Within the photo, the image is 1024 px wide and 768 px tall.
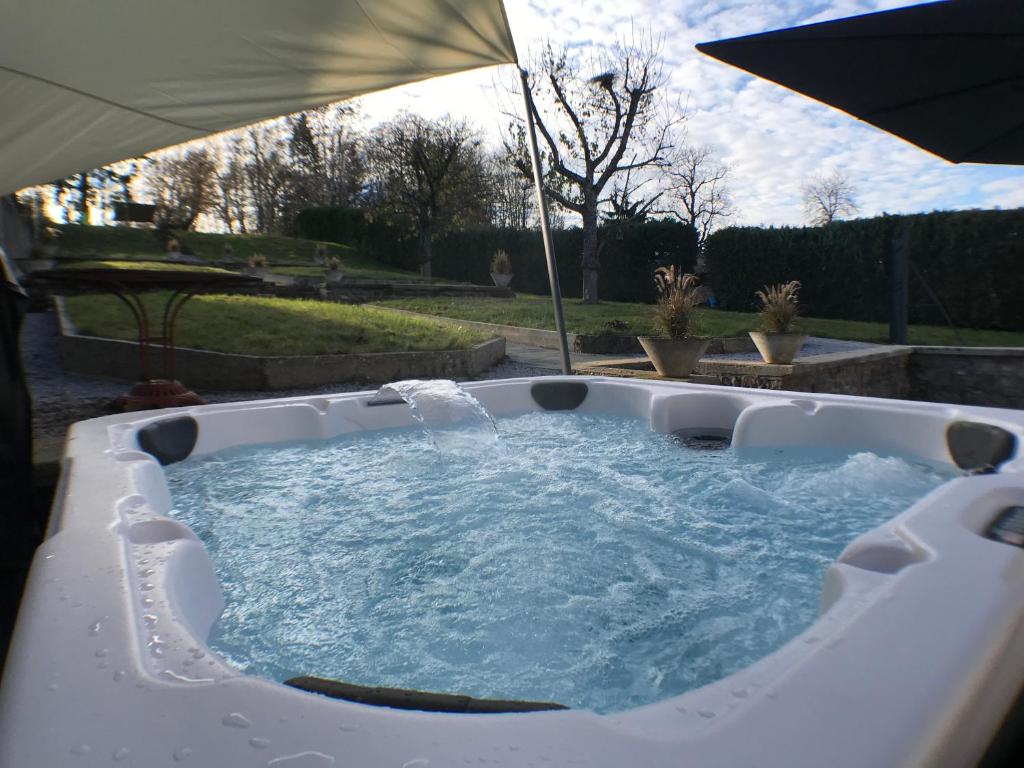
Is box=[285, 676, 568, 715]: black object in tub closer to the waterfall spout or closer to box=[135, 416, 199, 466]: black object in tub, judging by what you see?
box=[135, 416, 199, 466]: black object in tub

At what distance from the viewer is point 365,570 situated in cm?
176

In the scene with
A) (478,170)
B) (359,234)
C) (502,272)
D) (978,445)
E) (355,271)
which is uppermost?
(478,170)

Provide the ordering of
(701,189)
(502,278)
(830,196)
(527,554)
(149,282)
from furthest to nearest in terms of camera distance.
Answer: (830,196)
(701,189)
(502,278)
(149,282)
(527,554)

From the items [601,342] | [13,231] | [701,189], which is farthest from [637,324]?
[701,189]

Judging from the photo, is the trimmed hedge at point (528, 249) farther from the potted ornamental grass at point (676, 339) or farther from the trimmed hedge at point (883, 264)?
the potted ornamental grass at point (676, 339)

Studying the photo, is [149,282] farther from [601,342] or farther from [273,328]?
[601,342]

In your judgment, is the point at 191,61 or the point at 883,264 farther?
the point at 883,264

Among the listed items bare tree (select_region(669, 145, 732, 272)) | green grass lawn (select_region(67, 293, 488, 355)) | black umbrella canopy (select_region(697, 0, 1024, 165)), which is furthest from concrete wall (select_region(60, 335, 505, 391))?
bare tree (select_region(669, 145, 732, 272))

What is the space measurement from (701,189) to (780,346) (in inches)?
824

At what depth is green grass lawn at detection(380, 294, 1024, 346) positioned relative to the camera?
8.01 meters

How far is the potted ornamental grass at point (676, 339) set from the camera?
15.2 ft

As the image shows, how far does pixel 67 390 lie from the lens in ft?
15.3

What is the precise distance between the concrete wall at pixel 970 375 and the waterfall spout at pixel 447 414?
4976mm

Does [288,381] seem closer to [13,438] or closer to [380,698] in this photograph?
[13,438]
